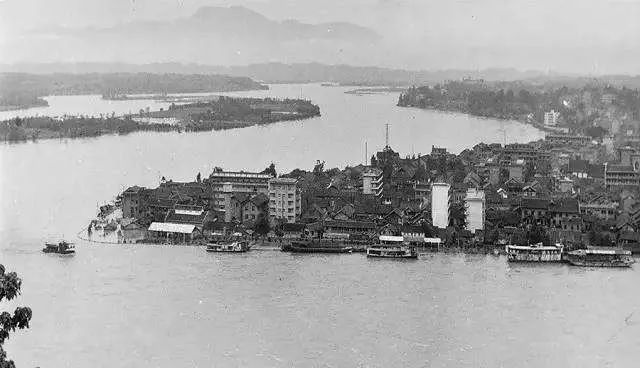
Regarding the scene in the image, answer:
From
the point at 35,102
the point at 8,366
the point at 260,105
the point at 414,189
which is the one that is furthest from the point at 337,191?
the point at 35,102

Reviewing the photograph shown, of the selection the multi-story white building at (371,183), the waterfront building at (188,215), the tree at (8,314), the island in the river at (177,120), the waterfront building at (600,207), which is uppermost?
the island in the river at (177,120)

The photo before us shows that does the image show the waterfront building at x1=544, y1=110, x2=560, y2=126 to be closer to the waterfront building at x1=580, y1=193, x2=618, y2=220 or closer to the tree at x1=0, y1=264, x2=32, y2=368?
the waterfront building at x1=580, y1=193, x2=618, y2=220

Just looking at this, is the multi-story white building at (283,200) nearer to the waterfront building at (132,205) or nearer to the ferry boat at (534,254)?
the waterfront building at (132,205)

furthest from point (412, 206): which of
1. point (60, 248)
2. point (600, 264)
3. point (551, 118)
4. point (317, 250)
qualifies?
point (551, 118)

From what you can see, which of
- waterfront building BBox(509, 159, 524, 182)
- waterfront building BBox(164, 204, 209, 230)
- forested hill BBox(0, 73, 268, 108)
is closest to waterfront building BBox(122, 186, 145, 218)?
waterfront building BBox(164, 204, 209, 230)

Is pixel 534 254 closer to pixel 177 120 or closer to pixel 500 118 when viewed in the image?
pixel 500 118

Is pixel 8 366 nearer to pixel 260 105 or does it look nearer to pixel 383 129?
pixel 383 129

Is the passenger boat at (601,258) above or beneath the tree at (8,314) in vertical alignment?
beneath

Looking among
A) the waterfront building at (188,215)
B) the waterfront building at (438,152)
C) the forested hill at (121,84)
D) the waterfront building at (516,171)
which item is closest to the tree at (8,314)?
Result: the waterfront building at (188,215)
